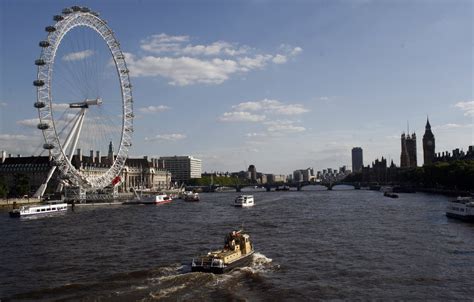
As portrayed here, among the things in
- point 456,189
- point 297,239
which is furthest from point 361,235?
point 456,189

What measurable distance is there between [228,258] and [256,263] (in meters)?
3.47

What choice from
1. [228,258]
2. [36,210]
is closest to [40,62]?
[36,210]

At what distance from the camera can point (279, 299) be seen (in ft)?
76.4

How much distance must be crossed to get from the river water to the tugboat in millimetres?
505

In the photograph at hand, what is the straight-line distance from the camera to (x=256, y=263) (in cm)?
3106

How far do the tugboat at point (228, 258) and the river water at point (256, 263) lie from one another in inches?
19.9

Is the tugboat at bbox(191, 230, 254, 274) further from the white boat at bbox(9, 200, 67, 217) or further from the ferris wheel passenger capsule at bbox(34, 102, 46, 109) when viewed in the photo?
the ferris wheel passenger capsule at bbox(34, 102, 46, 109)

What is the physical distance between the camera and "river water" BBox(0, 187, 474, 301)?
79.2ft

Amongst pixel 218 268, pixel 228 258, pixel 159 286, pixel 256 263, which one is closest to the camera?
pixel 159 286

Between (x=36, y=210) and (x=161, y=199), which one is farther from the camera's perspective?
(x=161, y=199)

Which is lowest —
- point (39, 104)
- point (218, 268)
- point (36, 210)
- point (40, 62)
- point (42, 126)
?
point (218, 268)

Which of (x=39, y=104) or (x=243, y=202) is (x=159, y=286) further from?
(x=243, y=202)

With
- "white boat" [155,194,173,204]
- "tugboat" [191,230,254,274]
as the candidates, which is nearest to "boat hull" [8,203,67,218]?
"white boat" [155,194,173,204]

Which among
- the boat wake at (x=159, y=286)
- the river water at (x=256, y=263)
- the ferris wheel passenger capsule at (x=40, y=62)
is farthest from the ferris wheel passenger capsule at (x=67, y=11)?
the boat wake at (x=159, y=286)
